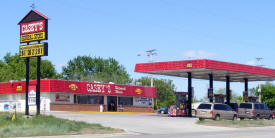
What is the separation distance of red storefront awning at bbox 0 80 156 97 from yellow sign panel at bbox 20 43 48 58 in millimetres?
18432

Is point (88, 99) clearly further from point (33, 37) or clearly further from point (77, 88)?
point (33, 37)

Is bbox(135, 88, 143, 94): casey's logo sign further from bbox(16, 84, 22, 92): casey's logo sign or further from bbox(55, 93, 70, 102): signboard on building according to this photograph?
bbox(16, 84, 22, 92): casey's logo sign

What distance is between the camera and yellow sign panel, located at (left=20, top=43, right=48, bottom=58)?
30.8 meters

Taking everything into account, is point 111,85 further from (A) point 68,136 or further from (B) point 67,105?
(A) point 68,136

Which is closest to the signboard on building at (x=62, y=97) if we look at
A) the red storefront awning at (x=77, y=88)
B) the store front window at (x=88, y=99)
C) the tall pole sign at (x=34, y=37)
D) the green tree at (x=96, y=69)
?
the red storefront awning at (x=77, y=88)

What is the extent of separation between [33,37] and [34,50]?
3.43 feet

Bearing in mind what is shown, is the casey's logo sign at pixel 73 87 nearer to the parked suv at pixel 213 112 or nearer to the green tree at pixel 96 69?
the parked suv at pixel 213 112

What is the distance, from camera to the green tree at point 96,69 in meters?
100

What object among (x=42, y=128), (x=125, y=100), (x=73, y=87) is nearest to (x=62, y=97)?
(x=73, y=87)

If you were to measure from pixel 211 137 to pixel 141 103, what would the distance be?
4217cm

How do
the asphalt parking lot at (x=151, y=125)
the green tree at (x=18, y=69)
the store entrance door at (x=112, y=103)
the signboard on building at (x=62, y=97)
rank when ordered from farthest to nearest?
the green tree at (x=18, y=69) → the store entrance door at (x=112, y=103) → the signboard on building at (x=62, y=97) → the asphalt parking lot at (x=151, y=125)

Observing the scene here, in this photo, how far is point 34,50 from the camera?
3145cm

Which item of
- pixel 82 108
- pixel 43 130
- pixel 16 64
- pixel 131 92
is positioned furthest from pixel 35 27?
pixel 16 64

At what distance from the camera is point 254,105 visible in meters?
41.2
